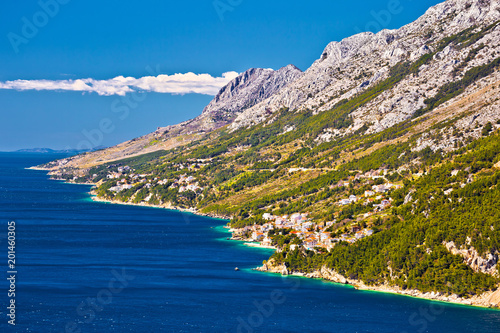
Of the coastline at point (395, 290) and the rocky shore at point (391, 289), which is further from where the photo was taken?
the rocky shore at point (391, 289)

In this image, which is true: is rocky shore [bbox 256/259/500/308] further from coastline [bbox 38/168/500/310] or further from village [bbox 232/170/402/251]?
village [bbox 232/170/402/251]

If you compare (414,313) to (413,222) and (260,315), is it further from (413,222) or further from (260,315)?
(413,222)

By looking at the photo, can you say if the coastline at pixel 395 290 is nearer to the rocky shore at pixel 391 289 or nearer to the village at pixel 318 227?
the rocky shore at pixel 391 289

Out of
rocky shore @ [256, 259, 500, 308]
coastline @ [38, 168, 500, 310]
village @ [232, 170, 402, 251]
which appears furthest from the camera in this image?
village @ [232, 170, 402, 251]

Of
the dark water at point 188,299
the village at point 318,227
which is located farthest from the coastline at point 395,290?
the village at point 318,227

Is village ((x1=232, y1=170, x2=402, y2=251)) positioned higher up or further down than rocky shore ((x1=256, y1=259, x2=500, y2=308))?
higher up

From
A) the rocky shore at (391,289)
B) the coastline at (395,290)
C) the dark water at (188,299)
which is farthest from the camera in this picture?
the rocky shore at (391,289)

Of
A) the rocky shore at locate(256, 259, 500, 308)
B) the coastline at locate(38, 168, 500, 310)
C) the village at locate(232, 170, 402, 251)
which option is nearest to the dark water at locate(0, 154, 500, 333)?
the coastline at locate(38, 168, 500, 310)

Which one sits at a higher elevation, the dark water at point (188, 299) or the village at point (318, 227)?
the village at point (318, 227)

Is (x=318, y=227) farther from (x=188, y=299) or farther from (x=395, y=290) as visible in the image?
(x=188, y=299)

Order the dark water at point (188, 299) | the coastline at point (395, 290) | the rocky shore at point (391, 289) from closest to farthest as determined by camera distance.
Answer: the dark water at point (188, 299) < the coastline at point (395, 290) < the rocky shore at point (391, 289)
